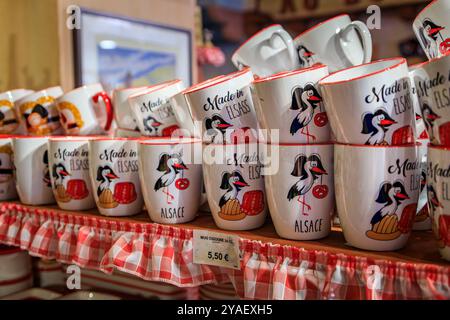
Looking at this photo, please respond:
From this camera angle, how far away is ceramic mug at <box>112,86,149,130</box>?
3.75ft

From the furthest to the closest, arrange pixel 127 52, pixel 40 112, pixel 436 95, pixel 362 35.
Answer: pixel 127 52, pixel 40 112, pixel 362 35, pixel 436 95

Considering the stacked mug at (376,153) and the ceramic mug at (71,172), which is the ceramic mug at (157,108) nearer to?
the ceramic mug at (71,172)

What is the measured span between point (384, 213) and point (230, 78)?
327 millimetres

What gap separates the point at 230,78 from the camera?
0.82 meters

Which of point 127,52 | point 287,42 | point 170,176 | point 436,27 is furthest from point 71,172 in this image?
point 127,52

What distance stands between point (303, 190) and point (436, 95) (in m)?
0.24

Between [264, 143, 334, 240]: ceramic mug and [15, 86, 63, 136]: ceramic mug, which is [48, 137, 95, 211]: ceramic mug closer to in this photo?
[15, 86, 63, 136]: ceramic mug

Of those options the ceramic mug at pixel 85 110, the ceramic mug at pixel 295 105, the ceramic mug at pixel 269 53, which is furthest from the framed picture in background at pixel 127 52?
the ceramic mug at pixel 295 105

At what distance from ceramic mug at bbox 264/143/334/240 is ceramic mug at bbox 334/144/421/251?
0.03m

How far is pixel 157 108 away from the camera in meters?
1.03

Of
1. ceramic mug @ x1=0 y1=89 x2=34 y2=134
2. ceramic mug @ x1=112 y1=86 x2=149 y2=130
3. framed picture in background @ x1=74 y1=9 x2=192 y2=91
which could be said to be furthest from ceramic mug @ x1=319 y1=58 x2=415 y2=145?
framed picture in background @ x1=74 y1=9 x2=192 y2=91

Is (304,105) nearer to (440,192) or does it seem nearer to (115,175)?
(440,192)

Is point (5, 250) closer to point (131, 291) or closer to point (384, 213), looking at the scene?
point (131, 291)
